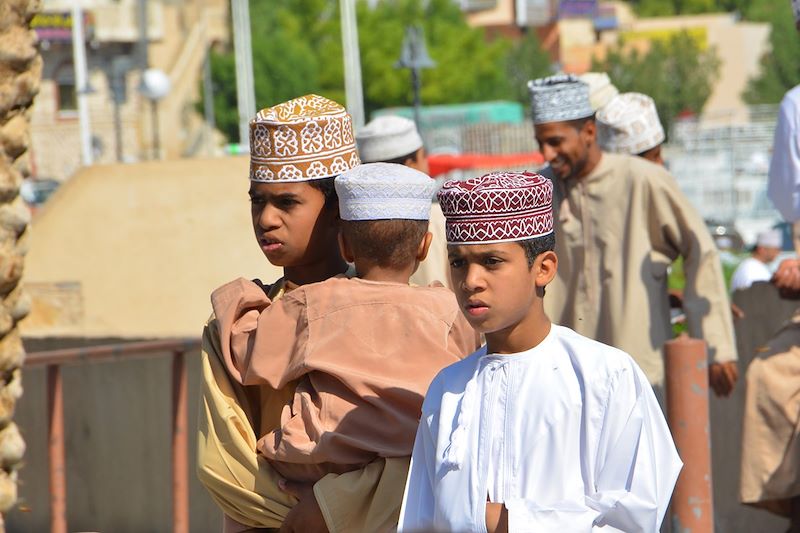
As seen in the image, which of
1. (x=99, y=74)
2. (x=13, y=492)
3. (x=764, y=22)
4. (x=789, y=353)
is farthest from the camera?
(x=764, y=22)

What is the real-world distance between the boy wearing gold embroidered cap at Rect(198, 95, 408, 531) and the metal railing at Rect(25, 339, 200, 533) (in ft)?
7.56

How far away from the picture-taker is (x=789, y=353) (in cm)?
517

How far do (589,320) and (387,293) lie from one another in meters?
2.23

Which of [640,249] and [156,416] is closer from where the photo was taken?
[640,249]

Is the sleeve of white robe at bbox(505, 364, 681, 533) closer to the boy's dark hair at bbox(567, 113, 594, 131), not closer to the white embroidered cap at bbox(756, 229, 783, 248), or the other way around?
the boy's dark hair at bbox(567, 113, 594, 131)

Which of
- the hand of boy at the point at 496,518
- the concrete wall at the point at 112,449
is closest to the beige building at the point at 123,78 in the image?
the concrete wall at the point at 112,449

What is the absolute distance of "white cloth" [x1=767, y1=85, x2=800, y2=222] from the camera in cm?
530

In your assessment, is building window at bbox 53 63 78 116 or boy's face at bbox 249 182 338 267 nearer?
boy's face at bbox 249 182 338 267

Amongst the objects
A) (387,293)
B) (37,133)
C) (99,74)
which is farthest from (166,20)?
(387,293)

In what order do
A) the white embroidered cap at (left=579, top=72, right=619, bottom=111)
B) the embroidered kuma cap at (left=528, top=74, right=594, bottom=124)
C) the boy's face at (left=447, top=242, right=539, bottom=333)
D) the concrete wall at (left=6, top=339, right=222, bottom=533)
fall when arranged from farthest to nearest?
the concrete wall at (left=6, top=339, right=222, bottom=533) < the white embroidered cap at (left=579, top=72, right=619, bottom=111) < the embroidered kuma cap at (left=528, top=74, right=594, bottom=124) < the boy's face at (left=447, top=242, right=539, bottom=333)

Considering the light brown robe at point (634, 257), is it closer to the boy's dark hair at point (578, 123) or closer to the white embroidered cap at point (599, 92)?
the boy's dark hair at point (578, 123)

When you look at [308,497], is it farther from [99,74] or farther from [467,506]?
[99,74]

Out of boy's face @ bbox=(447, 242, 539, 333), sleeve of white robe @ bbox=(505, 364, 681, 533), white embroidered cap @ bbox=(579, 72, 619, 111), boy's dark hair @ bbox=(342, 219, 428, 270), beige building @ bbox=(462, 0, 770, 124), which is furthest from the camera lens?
beige building @ bbox=(462, 0, 770, 124)

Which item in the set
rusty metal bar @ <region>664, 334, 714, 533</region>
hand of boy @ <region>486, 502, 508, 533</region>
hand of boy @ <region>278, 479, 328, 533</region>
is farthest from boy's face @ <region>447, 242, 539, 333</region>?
rusty metal bar @ <region>664, 334, 714, 533</region>
